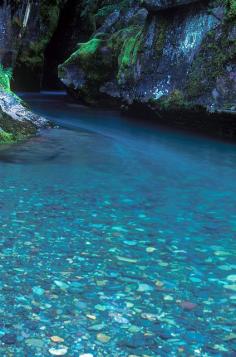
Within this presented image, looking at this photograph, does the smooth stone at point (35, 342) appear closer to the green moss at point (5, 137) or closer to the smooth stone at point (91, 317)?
the smooth stone at point (91, 317)

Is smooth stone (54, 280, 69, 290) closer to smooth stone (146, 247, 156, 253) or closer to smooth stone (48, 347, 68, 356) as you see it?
smooth stone (48, 347, 68, 356)

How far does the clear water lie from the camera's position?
109 inches

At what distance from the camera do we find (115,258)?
388 centimetres

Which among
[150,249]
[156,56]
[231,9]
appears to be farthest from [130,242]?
[156,56]

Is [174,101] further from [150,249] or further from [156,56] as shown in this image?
[150,249]

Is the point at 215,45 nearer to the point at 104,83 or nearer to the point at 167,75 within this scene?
the point at 167,75

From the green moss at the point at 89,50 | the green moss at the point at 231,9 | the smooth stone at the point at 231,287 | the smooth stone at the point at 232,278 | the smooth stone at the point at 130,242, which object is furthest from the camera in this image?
the green moss at the point at 89,50

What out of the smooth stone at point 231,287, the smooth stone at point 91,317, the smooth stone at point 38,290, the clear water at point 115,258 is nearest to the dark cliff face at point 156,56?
the clear water at point 115,258

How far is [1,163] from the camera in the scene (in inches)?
283

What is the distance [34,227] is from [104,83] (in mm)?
15420

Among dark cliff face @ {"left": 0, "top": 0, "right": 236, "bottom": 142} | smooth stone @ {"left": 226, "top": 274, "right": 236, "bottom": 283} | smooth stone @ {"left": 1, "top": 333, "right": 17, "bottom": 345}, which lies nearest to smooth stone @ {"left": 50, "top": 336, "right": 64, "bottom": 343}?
smooth stone @ {"left": 1, "top": 333, "right": 17, "bottom": 345}

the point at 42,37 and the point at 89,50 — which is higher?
the point at 42,37

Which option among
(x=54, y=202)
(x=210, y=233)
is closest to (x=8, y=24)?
(x=54, y=202)

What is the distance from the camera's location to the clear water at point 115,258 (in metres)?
2.76
